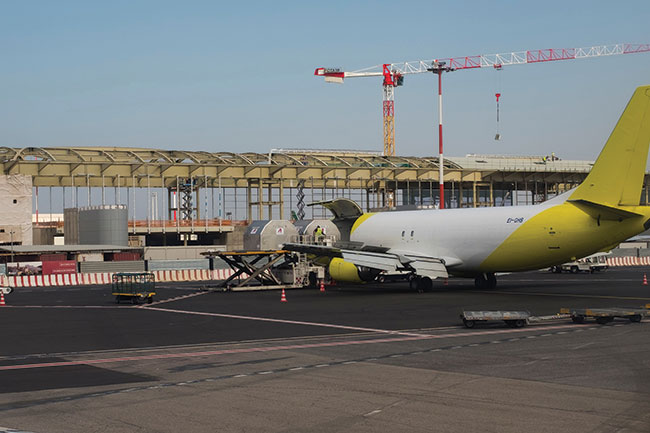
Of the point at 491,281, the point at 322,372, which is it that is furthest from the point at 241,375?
the point at 491,281

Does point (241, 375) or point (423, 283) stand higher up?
point (241, 375)

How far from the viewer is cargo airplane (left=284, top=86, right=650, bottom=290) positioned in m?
36.0

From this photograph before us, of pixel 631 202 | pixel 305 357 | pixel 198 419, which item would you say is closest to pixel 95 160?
pixel 631 202

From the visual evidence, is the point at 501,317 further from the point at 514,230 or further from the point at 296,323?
the point at 514,230

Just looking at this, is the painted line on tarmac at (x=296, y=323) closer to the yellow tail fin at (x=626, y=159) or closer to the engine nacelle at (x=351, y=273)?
the engine nacelle at (x=351, y=273)

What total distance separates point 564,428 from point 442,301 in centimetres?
2631

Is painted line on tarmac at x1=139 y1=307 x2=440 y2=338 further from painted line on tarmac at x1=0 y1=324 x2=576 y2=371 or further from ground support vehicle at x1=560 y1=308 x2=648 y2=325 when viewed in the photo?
ground support vehicle at x1=560 y1=308 x2=648 y2=325

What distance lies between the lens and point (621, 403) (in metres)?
13.8

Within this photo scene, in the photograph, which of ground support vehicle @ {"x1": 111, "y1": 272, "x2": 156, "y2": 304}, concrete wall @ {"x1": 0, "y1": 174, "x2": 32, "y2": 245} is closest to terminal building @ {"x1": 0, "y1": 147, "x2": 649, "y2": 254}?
concrete wall @ {"x1": 0, "y1": 174, "x2": 32, "y2": 245}

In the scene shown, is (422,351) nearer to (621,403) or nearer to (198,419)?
(621,403)

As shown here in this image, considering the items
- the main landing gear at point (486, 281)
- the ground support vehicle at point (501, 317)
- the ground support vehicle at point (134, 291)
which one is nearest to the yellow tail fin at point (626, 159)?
the main landing gear at point (486, 281)

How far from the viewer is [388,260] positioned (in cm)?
4378

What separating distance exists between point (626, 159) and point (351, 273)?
1798 centimetres

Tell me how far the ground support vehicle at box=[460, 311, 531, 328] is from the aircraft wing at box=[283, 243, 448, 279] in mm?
17220
